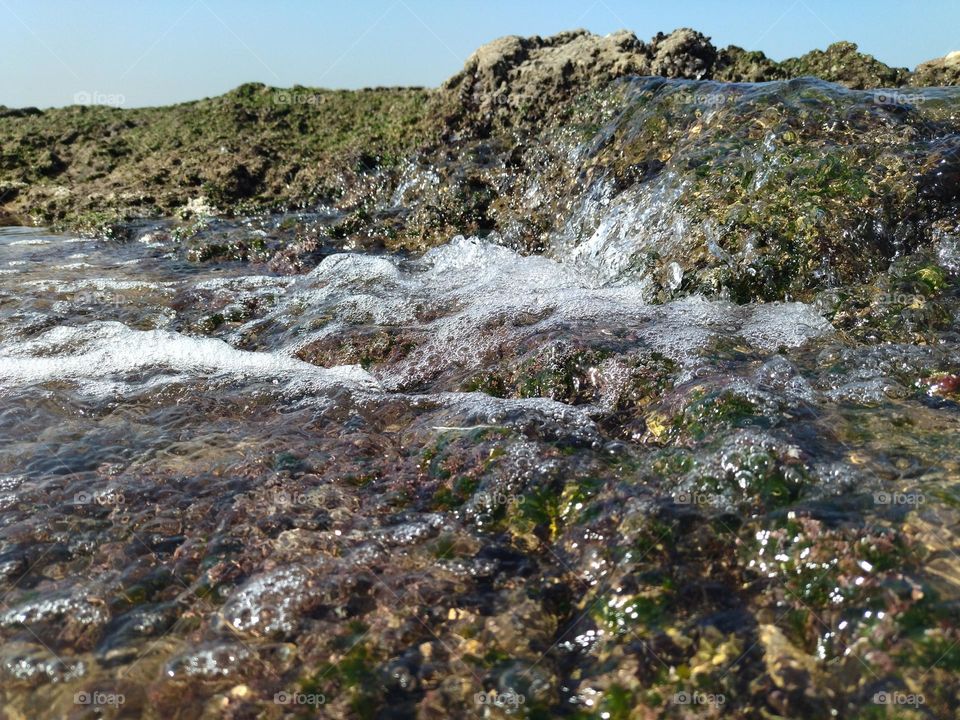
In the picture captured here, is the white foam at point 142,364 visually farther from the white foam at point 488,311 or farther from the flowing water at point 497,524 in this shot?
the white foam at point 488,311

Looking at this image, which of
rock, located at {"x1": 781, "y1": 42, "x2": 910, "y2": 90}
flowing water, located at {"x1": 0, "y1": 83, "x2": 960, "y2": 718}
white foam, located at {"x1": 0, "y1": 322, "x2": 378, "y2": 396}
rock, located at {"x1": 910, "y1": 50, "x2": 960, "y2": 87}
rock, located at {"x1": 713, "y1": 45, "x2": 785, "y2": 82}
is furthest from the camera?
rock, located at {"x1": 713, "y1": 45, "x2": 785, "y2": 82}

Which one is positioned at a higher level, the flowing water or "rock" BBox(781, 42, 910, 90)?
"rock" BBox(781, 42, 910, 90)

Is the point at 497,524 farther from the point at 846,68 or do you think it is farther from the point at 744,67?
the point at 846,68

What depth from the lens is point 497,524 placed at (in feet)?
8.95

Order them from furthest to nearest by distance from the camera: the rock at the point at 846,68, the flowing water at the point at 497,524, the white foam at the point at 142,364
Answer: the rock at the point at 846,68
the white foam at the point at 142,364
the flowing water at the point at 497,524

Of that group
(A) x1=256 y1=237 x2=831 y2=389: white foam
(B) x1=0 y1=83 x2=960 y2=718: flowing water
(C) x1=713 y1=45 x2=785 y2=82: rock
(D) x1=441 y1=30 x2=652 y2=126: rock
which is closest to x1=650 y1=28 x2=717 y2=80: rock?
(D) x1=441 y1=30 x2=652 y2=126: rock

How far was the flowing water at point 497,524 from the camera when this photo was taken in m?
2.04

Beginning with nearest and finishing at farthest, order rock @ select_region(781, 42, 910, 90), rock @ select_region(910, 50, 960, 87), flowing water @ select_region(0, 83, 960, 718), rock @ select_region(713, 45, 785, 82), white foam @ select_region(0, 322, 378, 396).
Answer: flowing water @ select_region(0, 83, 960, 718) → white foam @ select_region(0, 322, 378, 396) → rock @ select_region(910, 50, 960, 87) → rock @ select_region(781, 42, 910, 90) → rock @ select_region(713, 45, 785, 82)

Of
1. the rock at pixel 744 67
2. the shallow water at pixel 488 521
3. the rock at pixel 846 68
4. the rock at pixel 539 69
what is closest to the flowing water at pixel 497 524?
the shallow water at pixel 488 521

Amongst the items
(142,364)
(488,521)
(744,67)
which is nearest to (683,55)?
(744,67)

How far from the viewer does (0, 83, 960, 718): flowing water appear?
204 centimetres

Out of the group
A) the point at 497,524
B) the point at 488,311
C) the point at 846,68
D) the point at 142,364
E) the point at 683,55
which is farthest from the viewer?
the point at 846,68

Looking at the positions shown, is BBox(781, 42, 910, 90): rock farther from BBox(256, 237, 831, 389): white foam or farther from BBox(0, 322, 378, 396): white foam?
BBox(0, 322, 378, 396): white foam

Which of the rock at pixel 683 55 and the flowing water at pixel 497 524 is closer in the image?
the flowing water at pixel 497 524
